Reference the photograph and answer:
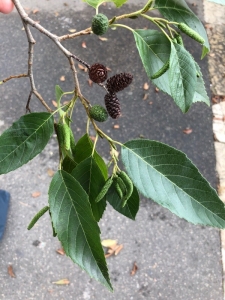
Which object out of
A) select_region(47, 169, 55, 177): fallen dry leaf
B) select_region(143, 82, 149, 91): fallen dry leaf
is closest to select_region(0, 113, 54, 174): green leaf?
select_region(47, 169, 55, 177): fallen dry leaf

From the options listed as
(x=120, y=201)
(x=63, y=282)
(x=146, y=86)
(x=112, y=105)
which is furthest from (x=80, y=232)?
(x=146, y=86)

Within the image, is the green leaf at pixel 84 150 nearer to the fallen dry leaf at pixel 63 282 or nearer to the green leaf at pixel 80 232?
the green leaf at pixel 80 232

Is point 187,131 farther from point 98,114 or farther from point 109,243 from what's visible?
point 98,114

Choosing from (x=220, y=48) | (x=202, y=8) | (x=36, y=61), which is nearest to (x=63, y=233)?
(x=36, y=61)

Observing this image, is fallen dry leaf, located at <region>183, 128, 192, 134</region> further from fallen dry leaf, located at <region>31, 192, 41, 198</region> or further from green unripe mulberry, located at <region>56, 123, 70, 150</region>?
green unripe mulberry, located at <region>56, 123, 70, 150</region>

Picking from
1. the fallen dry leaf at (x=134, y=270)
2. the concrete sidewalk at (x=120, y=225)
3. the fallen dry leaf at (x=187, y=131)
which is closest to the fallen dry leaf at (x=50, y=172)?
the concrete sidewalk at (x=120, y=225)

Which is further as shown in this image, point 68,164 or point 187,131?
point 187,131
